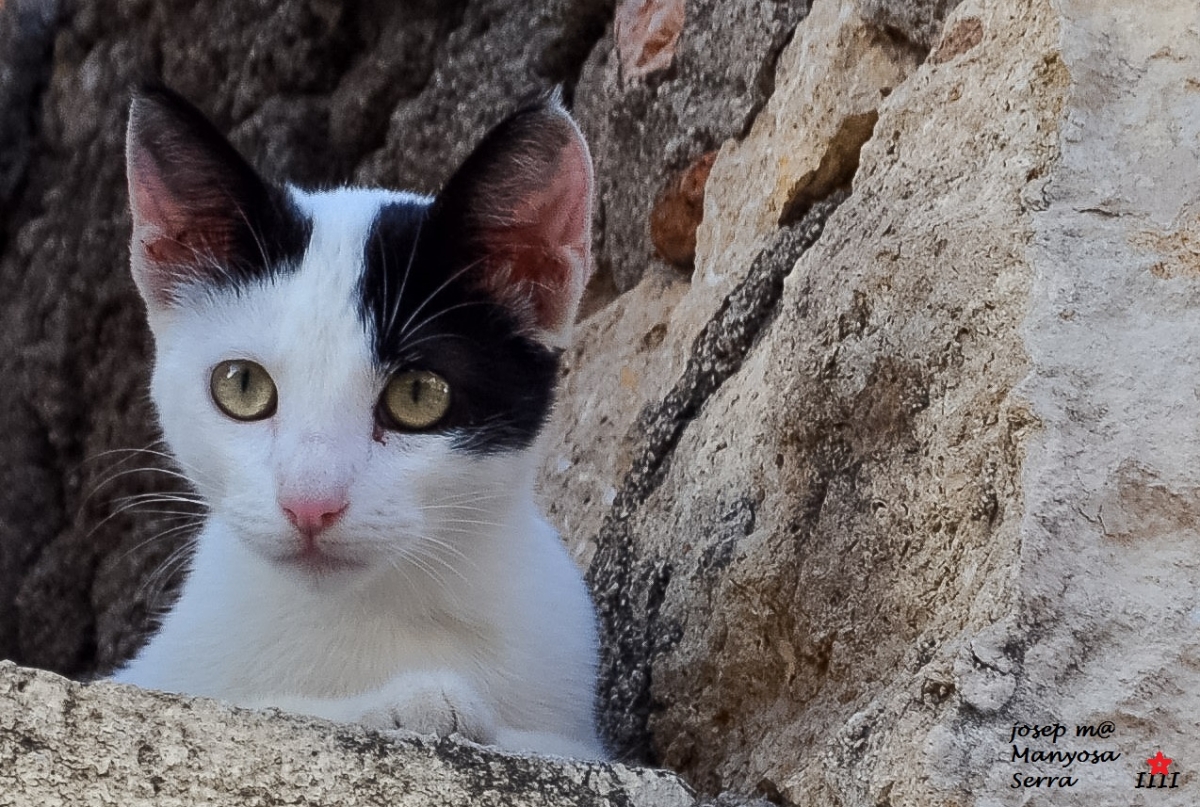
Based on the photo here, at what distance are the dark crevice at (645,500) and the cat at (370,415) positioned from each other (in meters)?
0.18

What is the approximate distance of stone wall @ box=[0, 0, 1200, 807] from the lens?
4.00ft

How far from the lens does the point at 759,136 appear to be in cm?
237

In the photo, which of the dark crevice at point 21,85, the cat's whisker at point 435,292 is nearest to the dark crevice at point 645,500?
the cat's whisker at point 435,292

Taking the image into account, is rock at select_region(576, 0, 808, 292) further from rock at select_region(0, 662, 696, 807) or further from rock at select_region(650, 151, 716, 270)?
rock at select_region(0, 662, 696, 807)

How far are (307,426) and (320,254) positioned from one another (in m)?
0.31

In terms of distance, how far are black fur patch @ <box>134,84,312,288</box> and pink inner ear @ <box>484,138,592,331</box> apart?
0.26 metres

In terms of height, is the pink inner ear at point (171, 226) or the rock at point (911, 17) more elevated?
the rock at point (911, 17)

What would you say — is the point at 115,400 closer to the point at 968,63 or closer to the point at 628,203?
the point at 628,203

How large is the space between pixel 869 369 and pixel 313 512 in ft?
2.19

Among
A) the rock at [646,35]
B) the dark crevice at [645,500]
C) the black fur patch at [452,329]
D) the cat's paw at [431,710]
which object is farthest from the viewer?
the rock at [646,35]

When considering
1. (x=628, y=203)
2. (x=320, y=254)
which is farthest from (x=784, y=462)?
(x=628, y=203)

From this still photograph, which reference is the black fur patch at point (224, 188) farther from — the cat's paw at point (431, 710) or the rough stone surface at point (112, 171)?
the rough stone surface at point (112, 171)

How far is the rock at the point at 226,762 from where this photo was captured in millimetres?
1134

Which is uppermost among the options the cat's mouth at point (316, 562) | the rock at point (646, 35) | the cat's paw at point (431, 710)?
the rock at point (646, 35)
